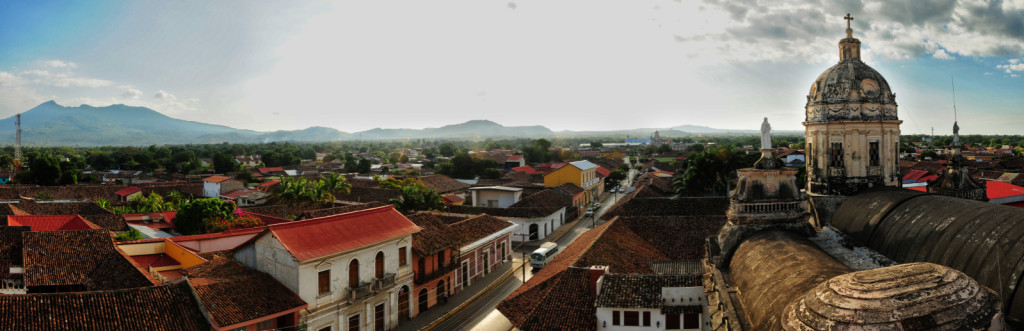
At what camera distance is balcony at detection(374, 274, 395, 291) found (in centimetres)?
2280

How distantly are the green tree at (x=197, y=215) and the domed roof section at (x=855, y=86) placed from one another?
36.9 m

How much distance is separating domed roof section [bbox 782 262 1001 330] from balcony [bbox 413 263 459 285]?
21441 millimetres

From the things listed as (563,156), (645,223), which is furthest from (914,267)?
(563,156)

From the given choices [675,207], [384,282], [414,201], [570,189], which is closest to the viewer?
[384,282]

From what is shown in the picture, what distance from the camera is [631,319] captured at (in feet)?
60.1

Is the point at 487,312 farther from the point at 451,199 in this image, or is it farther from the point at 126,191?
the point at 126,191

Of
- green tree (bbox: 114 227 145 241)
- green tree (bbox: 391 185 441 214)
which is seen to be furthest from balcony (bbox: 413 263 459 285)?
green tree (bbox: 114 227 145 241)

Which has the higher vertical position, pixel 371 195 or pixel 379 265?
pixel 371 195

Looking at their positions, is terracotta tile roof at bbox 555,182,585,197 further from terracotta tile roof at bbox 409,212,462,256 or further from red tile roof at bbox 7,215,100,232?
red tile roof at bbox 7,215,100,232

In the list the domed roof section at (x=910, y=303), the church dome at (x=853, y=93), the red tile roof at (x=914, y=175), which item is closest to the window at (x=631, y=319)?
the church dome at (x=853, y=93)

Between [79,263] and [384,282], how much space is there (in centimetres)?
1253

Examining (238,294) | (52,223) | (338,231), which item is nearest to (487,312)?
(338,231)

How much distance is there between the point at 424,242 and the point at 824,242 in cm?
1775

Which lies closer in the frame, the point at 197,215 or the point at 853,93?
the point at 853,93
